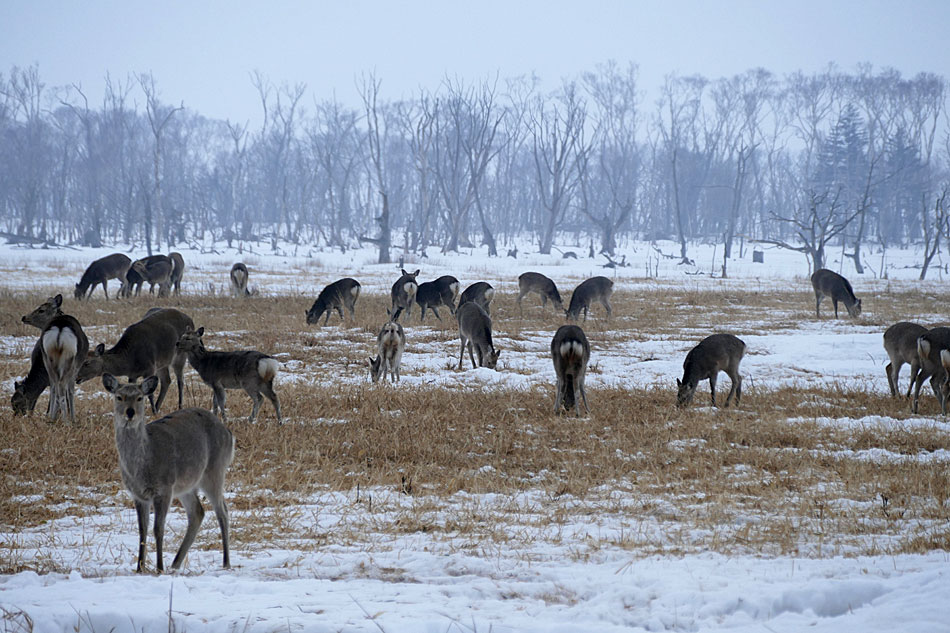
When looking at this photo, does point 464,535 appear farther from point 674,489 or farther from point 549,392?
point 549,392

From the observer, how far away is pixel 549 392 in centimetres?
1177

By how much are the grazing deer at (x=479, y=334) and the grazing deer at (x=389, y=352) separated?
155 centimetres

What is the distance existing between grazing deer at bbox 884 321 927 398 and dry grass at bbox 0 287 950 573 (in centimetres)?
48

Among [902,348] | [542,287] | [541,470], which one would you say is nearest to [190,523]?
[541,470]

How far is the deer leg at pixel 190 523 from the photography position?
491 centimetres

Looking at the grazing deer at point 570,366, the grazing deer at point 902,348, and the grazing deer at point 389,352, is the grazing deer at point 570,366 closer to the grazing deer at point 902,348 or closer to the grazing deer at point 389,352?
the grazing deer at point 389,352

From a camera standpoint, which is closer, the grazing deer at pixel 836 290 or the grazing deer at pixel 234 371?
the grazing deer at pixel 234 371

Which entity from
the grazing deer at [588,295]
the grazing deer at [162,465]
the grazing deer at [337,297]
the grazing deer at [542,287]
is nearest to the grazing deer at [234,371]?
the grazing deer at [162,465]

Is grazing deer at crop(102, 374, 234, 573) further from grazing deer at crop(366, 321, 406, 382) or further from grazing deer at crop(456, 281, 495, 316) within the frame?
grazing deer at crop(456, 281, 495, 316)

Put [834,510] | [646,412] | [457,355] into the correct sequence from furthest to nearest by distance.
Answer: [457,355] → [646,412] → [834,510]

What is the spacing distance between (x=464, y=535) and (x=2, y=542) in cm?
291

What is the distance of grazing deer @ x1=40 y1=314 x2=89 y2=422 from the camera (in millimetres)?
8922

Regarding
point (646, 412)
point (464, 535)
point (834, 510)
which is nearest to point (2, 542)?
point (464, 535)

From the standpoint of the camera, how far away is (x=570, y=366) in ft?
34.0
